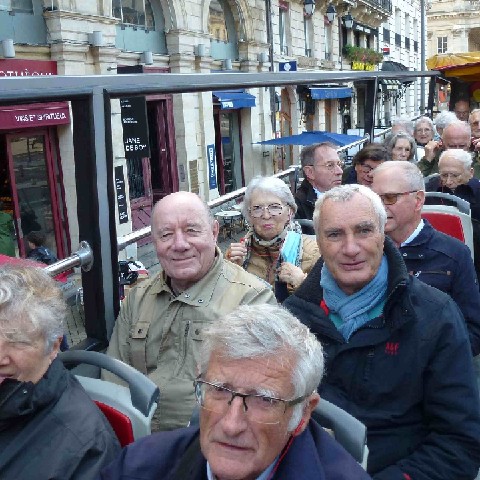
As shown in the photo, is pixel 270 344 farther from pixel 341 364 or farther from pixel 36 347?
pixel 36 347

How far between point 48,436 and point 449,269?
174 centimetres

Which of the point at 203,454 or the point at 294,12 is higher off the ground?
the point at 294,12

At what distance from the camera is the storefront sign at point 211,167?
15.0 metres

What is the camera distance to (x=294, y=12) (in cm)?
2075

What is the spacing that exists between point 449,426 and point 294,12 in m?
20.5

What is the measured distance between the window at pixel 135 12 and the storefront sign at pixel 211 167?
312 cm

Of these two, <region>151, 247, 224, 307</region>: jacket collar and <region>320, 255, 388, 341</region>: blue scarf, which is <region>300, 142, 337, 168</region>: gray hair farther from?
<region>320, 255, 388, 341</region>: blue scarf

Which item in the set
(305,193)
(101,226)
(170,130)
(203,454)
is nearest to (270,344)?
(203,454)

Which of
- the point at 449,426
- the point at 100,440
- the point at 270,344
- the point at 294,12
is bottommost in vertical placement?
the point at 449,426

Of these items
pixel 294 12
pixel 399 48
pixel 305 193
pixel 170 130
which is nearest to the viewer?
pixel 305 193

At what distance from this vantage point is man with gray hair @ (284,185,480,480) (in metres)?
1.94

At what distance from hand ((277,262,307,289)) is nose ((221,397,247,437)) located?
51.3 inches

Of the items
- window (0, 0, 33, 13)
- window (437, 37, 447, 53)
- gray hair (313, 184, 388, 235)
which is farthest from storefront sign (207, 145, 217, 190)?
window (437, 37, 447, 53)

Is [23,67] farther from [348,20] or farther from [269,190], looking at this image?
[348,20]
